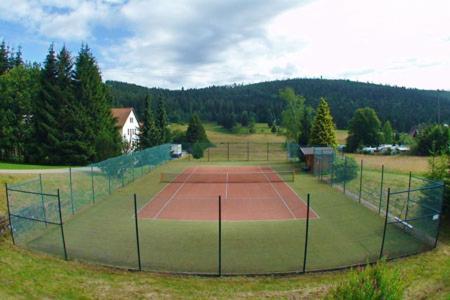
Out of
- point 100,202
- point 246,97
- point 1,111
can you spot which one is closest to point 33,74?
point 1,111

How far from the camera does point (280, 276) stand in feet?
30.0

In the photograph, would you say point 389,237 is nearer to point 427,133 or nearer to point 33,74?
point 33,74

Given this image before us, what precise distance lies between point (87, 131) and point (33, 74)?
11168mm

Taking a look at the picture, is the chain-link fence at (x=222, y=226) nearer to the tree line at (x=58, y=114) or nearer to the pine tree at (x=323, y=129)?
the pine tree at (x=323, y=129)

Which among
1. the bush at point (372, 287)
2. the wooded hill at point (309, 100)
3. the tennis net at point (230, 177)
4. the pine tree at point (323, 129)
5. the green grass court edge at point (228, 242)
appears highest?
the wooded hill at point (309, 100)

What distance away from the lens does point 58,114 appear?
35312 mm

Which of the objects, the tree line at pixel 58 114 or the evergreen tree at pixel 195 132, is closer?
the tree line at pixel 58 114

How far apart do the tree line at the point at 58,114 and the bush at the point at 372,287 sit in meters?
31.3

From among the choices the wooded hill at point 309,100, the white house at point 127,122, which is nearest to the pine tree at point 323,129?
the white house at point 127,122

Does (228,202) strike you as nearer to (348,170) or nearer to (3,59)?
(348,170)

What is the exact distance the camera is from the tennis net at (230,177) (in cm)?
2569

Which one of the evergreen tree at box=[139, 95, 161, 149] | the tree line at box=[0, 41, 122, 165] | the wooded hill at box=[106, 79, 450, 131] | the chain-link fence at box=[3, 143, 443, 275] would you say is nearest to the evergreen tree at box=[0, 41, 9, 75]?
the tree line at box=[0, 41, 122, 165]

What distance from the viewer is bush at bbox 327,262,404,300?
549cm

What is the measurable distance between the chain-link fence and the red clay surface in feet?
0.40
